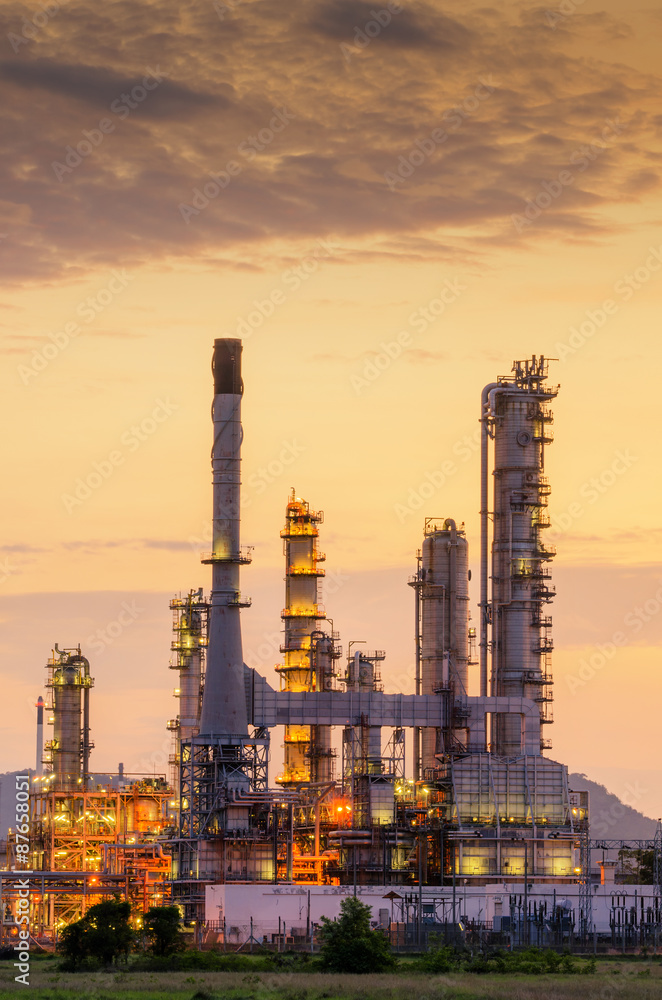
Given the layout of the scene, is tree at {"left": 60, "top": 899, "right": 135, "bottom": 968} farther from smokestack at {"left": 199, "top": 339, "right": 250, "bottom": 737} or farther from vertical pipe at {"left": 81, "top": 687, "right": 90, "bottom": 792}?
vertical pipe at {"left": 81, "top": 687, "right": 90, "bottom": 792}

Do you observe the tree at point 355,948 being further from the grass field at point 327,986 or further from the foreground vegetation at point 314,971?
the grass field at point 327,986

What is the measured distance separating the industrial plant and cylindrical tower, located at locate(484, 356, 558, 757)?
0.12 meters

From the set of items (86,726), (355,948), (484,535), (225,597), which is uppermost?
(484,535)

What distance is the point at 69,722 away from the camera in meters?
134

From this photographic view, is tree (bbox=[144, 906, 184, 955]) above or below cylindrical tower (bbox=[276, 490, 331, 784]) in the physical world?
below

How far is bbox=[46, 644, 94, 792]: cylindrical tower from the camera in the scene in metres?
134

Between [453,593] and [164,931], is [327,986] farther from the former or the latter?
[453,593]

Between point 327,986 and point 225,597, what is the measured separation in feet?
155

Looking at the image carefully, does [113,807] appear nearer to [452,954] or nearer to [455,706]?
[455,706]

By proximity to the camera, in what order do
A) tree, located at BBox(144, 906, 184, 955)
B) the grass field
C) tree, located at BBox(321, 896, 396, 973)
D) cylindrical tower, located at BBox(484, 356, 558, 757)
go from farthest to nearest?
1. cylindrical tower, located at BBox(484, 356, 558, 757)
2. tree, located at BBox(144, 906, 184, 955)
3. tree, located at BBox(321, 896, 396, 973)
4. the grass field

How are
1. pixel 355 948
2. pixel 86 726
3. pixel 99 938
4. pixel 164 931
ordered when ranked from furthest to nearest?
1. pixel 86 726
2. pixel 164 931
3. pixel 99 938
4. pixel 355 948

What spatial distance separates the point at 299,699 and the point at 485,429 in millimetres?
23149

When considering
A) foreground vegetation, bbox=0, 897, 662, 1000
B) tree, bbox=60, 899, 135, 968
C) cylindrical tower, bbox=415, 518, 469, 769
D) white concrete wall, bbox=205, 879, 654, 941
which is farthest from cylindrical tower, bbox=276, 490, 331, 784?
tree, bbox=60, 899, 135, 968

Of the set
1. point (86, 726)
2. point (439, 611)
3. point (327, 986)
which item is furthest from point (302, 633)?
point (327, 986)
